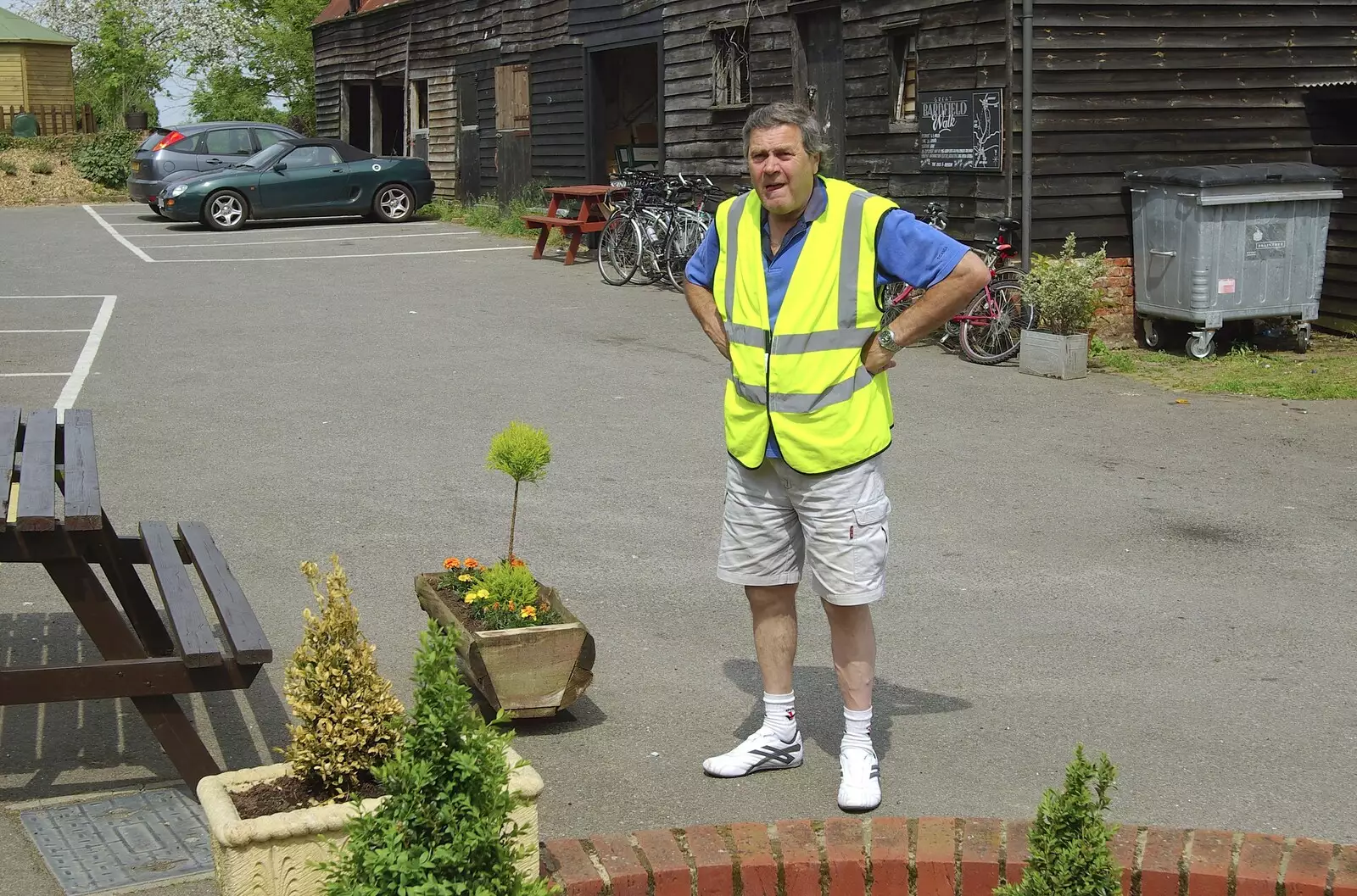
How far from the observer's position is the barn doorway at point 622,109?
22.7 metres

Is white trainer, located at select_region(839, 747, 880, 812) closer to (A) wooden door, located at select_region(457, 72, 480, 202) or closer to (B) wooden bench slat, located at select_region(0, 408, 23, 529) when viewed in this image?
(B) wooden bench slat, located at select_region(0, 408, 23, 529)

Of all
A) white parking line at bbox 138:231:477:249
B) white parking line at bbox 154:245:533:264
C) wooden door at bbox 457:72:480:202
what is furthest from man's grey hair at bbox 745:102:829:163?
wooden door at bbox 457:72:480:202

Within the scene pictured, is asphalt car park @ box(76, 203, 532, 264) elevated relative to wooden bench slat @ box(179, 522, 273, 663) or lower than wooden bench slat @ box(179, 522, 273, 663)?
elevated

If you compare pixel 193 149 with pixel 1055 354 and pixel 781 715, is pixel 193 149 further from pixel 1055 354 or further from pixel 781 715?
pixel 781 715

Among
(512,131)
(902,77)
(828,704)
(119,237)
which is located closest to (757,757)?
(828,704)

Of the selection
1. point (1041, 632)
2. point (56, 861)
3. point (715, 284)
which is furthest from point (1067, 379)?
point (56, 861)

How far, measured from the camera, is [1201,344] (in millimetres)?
12258

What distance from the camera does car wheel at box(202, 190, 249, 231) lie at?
24.7 m

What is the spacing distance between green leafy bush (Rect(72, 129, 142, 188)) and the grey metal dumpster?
29.3m

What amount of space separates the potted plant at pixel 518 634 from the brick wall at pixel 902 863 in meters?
0.92

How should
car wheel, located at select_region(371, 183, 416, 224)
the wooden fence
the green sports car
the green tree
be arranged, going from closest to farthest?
the green sports car, car wheel, located at select_region(371, 183, 416, 224), the wooden fence, the green tree

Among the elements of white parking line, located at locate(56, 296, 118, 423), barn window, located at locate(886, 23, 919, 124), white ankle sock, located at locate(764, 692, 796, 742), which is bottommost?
white ankle sock, located at locate(764, 692, 796, 742)

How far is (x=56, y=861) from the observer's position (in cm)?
379

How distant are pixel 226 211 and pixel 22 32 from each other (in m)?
30.0
